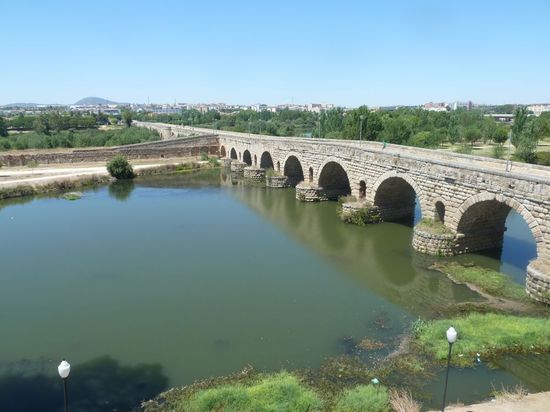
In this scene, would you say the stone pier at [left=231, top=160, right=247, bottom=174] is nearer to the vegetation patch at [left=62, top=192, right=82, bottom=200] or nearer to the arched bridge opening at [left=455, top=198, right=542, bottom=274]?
the vegetation patch at [left=62, top=192, right=82, bottom=200]

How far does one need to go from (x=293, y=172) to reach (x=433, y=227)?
53.5 ft

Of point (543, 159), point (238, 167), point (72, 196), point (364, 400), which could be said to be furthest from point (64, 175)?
point (543, 159)

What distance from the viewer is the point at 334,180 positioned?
2656 cm

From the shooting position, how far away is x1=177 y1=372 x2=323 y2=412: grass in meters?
7.82

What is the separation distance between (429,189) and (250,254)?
6.78 metres

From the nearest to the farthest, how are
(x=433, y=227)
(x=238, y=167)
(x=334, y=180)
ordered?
(x=433, y=227), (x=334, y=180), (x=238, y=167)

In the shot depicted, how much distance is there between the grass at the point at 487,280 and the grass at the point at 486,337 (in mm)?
1789

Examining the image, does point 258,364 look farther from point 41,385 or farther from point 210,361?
point 41,385

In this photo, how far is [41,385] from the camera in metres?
8.88

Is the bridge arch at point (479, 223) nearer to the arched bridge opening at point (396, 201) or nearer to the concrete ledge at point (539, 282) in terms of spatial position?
the concrete ledge at point (539, 282)

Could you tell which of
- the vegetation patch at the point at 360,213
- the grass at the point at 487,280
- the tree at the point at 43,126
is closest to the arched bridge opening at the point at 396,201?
the vegetation patch at the point at 360,213

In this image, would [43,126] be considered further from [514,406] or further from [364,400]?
[514,406]

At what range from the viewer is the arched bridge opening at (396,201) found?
→ 2016 cm

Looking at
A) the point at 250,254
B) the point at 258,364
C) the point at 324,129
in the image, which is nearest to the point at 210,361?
the point at 258,364
